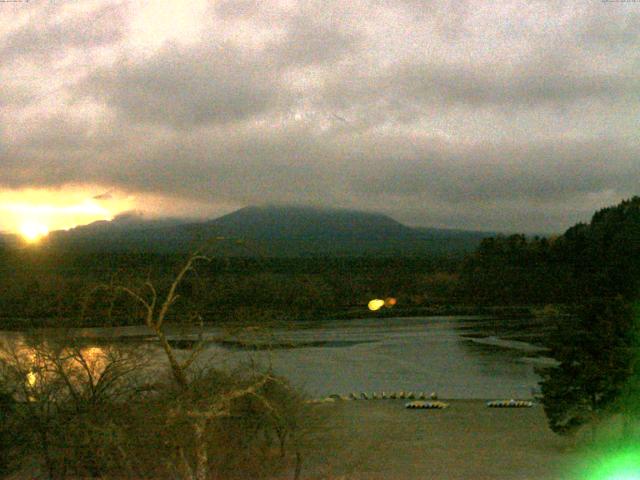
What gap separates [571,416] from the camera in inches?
641

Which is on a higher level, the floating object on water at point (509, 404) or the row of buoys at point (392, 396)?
the row of buoys at point (392, 396)

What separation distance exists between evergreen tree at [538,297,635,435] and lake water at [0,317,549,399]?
6111mm

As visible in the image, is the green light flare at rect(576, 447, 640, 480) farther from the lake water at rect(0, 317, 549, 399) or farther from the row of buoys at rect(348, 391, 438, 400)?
the row of buoys at rect(348, 391, 438, 400)

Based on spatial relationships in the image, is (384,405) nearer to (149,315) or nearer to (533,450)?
(533,450)

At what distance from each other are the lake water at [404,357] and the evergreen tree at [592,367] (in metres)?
6.11

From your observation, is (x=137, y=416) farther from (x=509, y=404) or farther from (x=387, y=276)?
(x=387, y=276)

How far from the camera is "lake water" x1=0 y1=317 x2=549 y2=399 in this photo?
95.4ft

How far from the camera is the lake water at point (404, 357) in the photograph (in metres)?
29.1

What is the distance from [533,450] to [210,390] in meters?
9.12

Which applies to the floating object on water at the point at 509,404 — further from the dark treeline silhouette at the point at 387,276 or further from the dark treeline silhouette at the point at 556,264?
the dark treeline silhouette at the point at 556,264

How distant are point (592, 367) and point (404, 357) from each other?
24477mm

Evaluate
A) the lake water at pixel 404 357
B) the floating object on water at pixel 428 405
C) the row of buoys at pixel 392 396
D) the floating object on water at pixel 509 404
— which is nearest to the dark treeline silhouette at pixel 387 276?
the lake water at pixel 404 357

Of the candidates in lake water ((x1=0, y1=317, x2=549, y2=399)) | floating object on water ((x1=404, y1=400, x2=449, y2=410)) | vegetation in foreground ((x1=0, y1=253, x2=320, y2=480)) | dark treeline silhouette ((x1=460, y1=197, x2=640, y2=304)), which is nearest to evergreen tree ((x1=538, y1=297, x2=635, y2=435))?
vegetation in foreground ((x1=0, y1=253, x2=320, y2=480))

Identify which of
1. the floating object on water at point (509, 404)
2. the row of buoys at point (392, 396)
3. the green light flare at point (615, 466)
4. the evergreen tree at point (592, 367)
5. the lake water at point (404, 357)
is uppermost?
the evergreen tree at point (592, 367)
